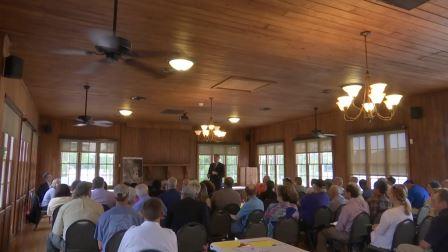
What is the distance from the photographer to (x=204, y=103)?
29.2 ft

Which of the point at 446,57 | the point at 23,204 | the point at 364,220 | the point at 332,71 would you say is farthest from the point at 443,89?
the point at 23,204

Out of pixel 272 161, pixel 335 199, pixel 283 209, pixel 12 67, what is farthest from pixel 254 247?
pixel 272 161

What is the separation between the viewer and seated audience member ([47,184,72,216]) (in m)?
5.08

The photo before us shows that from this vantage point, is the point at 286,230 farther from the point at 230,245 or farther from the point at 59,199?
the point at 59,199

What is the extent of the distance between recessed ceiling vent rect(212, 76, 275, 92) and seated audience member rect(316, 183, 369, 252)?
8.20 feet

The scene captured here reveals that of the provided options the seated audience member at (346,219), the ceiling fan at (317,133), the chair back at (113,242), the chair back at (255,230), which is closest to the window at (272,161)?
the ceiling fan at (317,133)

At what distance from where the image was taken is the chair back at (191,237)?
394 cm

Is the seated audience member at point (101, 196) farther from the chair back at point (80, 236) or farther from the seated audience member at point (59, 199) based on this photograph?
the chair back at point (80, 236)

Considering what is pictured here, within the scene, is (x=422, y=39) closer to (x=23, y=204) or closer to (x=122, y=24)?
(x=122, y=24)

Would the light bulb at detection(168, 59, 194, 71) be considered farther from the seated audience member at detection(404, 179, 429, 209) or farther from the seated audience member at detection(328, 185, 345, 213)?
the seated audience member at detection(404, 179, 429, 209)

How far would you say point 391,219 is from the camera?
13.3 ft

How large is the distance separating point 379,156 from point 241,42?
601cm

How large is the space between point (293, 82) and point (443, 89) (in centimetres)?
336

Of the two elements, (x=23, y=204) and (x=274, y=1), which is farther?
(x=23, y=204)
